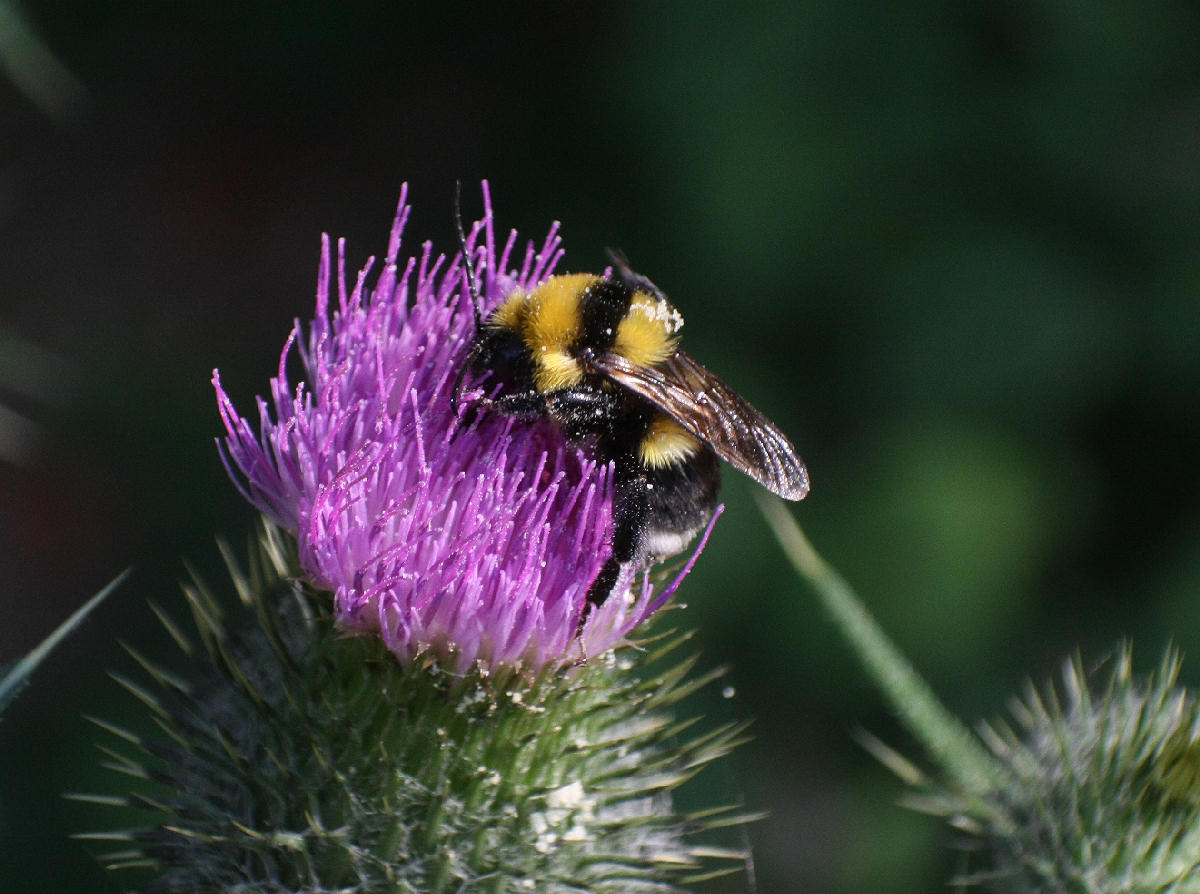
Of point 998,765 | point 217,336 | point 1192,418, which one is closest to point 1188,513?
point 1192,418

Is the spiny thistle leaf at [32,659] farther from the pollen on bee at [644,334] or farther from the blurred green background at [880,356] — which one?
the blurred green background at [880,356]

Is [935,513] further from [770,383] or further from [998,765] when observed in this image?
[998,765]

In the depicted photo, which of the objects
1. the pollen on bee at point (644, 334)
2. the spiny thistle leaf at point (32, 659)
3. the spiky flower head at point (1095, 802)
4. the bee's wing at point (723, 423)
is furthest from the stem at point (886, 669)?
the spiny thistle leaf at point (32, 659)

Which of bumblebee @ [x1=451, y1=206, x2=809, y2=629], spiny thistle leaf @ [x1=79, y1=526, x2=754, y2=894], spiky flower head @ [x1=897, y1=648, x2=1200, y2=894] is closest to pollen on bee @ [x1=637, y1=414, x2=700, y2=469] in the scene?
bumblebee @ [x1=451, y1=206, x2=809, y2=629]

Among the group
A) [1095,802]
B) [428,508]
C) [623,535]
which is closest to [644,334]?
[623,535]

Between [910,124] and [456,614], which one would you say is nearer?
[456,614]

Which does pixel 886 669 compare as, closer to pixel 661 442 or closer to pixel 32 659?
pixel 661 442

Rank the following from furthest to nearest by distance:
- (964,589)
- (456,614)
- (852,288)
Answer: (852,288), (964,589), (456,614)
